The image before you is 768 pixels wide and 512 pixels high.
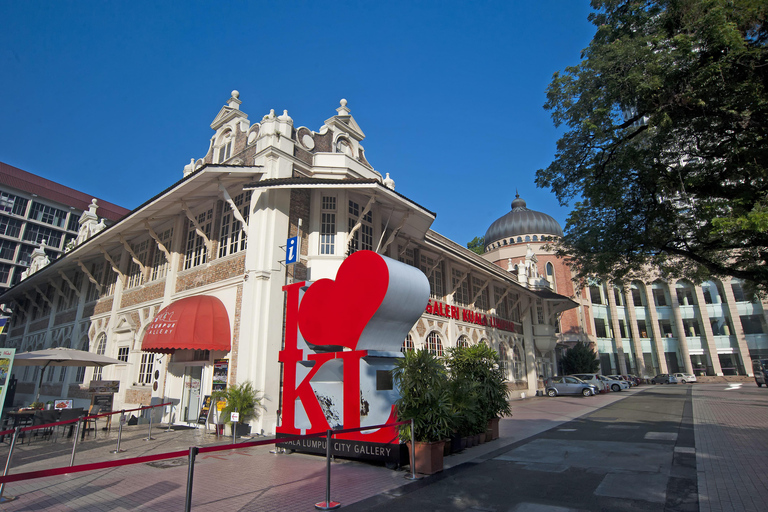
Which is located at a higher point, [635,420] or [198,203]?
[198,203]

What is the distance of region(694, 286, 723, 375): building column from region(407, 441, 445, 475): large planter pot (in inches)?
2294

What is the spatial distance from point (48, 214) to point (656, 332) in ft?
281

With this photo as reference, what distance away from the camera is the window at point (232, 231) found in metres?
14.4

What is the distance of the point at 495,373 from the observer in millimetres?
11688

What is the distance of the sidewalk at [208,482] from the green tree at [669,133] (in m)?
7.96

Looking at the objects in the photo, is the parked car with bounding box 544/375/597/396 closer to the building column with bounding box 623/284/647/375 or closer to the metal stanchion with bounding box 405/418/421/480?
the metal stanchion with bounding box 405/418/421/480

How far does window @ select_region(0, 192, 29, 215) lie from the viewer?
5372 centimetres

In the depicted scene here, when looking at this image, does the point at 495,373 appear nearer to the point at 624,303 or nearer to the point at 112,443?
the point at 112,443

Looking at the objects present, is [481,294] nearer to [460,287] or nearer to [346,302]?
[460,287]

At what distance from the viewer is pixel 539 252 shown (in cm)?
5012

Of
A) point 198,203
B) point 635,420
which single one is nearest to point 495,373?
point 635,420

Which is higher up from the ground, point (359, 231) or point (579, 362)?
point (359, 231)

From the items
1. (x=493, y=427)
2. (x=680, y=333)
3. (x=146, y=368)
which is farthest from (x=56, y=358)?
(x=680, y=333)

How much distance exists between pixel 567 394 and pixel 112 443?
89.2 ft
